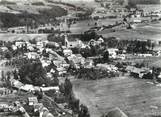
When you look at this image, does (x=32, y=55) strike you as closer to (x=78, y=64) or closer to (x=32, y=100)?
(x=78, y=64)

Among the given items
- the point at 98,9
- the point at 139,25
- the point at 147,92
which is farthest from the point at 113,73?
the point at 98,9

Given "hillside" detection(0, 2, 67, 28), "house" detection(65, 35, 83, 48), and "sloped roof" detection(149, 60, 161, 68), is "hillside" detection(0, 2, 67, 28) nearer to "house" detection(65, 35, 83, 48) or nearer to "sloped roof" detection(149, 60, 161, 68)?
"house" detection(65, 35, 83, 48)

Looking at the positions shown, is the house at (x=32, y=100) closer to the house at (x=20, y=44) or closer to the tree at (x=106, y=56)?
the tree at (x=106, y=56)

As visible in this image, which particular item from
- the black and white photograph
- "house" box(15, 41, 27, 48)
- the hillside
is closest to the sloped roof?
the black and white photograph

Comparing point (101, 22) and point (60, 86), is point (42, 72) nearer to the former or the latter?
point (60, 86)

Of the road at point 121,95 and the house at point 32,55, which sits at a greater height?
the house at point 32,55

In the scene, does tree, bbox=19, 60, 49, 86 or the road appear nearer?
the road

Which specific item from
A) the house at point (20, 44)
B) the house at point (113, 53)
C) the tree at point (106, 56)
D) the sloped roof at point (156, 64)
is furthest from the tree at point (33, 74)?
the house at point (20, 44)

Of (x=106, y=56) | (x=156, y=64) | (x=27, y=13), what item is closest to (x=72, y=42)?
(x=106, y=56)
